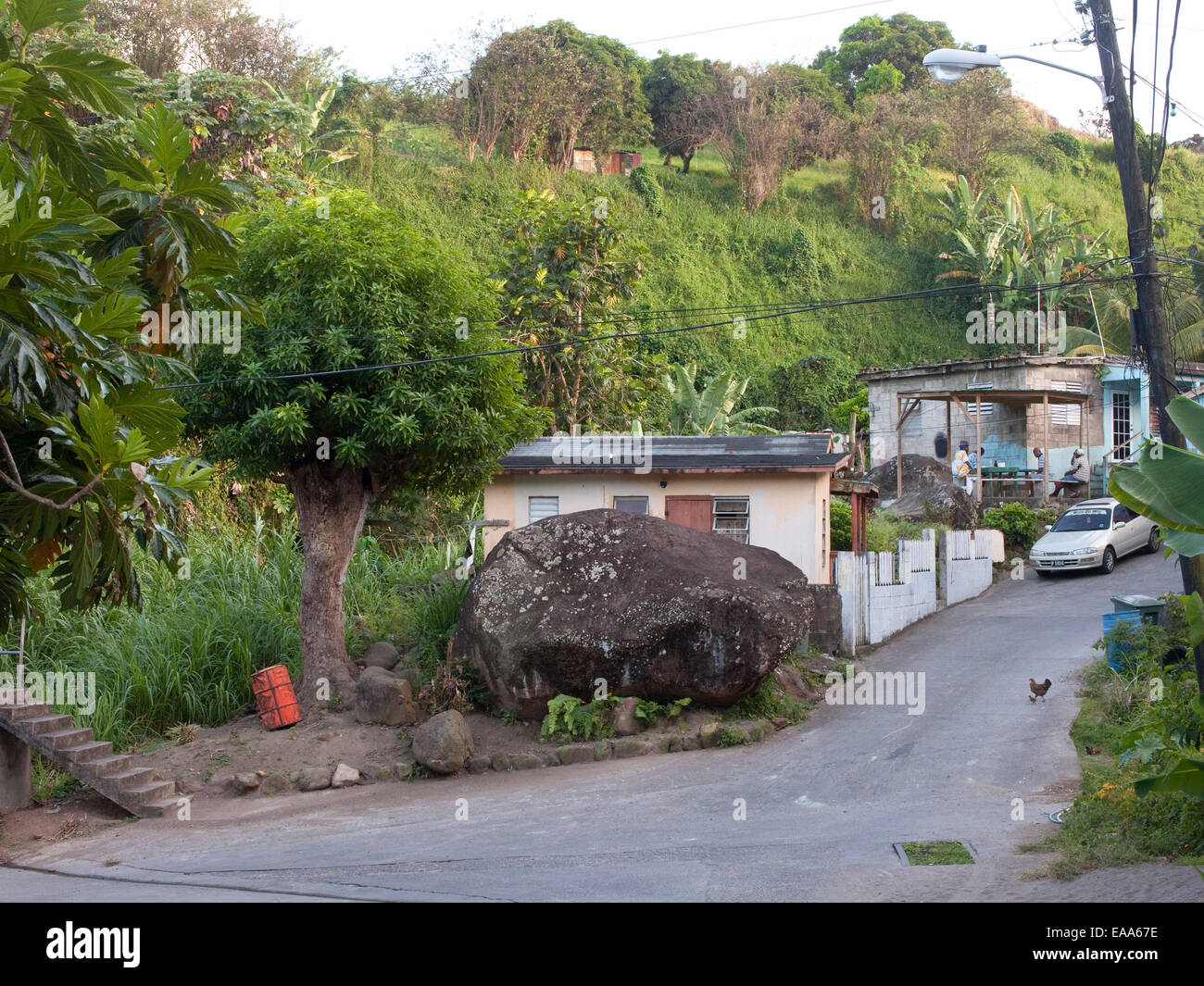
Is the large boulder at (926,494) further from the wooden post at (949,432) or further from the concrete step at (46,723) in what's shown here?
the concrete step at (46,723)

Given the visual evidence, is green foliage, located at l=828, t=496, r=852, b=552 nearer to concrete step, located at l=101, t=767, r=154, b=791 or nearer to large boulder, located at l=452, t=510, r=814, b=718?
large boulder, located at l=452, t=510, r=814, b=718

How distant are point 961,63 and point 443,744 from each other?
31.6ft

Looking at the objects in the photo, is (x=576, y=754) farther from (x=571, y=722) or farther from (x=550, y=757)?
(x=571, y=722)

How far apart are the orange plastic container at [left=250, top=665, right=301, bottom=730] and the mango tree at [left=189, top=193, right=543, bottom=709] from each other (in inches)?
21.2

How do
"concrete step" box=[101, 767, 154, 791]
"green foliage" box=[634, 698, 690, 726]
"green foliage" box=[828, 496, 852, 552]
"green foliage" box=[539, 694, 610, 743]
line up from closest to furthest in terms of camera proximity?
"concrete step" box=[101, 767, 154, 791], "green foliage" box=[539, 694, 610, 743], "green foliage" box=[634, 698, 690, 726], "green foliage" box=[828, 496, 852, 552]

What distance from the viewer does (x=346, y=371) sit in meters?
13.5

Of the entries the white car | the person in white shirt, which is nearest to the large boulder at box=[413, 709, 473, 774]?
the white car

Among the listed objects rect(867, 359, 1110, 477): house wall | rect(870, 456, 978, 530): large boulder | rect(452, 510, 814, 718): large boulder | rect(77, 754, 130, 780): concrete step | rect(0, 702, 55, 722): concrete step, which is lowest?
rect(77, 754, 130, 780): concrete step

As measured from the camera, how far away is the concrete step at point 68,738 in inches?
528

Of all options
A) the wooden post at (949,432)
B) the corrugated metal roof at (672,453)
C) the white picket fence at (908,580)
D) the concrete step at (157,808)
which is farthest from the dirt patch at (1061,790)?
the wooden post at (949,432)

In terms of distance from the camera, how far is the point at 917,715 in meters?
15.2

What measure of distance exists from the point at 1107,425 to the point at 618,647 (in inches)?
941

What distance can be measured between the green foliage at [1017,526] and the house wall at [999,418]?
14.6 ft

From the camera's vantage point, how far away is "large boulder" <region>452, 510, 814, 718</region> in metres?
14.5
